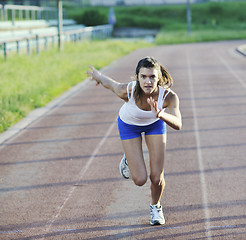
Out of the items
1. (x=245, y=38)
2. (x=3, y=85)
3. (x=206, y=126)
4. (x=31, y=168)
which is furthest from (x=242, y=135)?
(x=245, y=38)

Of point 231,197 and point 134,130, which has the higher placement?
point 134,130

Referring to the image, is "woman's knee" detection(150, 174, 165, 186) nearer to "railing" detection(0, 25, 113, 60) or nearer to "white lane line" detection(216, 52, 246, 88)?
"white lane line" detection(216, 52, 246, 88)

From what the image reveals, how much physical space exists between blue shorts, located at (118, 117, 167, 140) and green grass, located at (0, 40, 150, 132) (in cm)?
595

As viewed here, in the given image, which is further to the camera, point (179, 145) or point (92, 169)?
point (179, 145)

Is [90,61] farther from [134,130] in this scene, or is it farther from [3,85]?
[134,130]

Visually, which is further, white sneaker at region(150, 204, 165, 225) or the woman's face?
white sneaker at region(150, 204, 165, 225)

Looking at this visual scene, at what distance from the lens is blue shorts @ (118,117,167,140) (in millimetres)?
5734

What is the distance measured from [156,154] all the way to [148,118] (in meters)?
0.40

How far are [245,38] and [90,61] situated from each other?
103 feet

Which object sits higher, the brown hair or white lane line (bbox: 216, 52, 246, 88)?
the brown hair

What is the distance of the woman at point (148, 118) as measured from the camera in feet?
17.8

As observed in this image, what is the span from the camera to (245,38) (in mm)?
52906

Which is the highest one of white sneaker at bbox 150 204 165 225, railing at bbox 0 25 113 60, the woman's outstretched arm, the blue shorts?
the woman's outstretched arm

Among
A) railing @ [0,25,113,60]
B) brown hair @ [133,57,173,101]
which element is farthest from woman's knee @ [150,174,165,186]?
railing @ [0,25,113,60]
